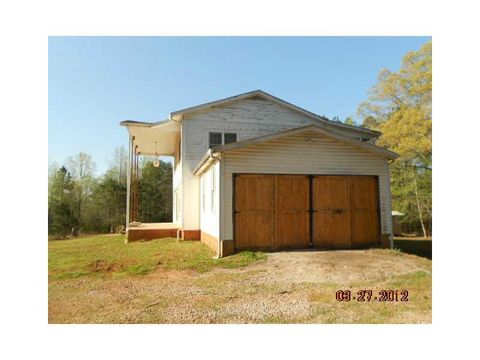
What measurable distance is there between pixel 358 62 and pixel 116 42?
221 inches

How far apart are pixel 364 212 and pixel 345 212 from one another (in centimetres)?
69

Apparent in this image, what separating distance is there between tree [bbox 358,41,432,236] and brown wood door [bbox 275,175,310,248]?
27.6 ft

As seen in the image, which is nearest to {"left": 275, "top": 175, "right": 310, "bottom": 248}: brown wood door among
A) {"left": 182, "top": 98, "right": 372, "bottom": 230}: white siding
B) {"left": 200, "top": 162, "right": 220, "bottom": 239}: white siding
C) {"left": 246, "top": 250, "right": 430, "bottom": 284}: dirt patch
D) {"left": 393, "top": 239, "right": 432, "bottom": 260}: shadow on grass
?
{"left": 246, "top": 250, "right": 430, "bottom": 284}: dirt patch

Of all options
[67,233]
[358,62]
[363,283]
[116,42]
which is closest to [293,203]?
[363,283]

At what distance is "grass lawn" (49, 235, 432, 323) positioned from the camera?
4.68 metres

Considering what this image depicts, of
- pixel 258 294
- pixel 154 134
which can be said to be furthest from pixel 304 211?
pixel 154 134

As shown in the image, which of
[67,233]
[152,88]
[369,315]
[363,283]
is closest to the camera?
[369,315]

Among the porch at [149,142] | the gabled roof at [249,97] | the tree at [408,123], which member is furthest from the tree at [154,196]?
the tree at [408,123]
